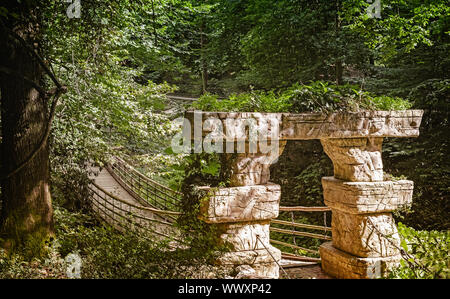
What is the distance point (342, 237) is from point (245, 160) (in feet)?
6.25

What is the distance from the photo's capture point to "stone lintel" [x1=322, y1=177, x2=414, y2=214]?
13.2 feet

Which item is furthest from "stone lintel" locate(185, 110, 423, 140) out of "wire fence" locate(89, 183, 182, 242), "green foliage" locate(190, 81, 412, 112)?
"wire fence" locate(89, 183, 182, 242)

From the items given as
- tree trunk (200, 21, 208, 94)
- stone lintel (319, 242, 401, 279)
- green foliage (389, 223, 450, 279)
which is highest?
Answer: tree trunk (200, 21, 208, 94)

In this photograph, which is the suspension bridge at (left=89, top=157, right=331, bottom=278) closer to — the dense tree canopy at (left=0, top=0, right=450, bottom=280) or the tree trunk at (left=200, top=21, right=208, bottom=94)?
the dense tree canopy at (left=0, top=0, right=450, bottom=280)

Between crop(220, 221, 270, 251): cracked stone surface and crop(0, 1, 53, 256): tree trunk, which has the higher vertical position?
crop(0, 1, 53, 256): tree trunk

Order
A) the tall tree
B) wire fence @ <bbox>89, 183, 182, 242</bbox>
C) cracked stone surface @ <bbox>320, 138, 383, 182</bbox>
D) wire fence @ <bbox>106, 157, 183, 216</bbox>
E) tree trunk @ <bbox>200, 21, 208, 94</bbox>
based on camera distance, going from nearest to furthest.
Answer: the tall tree
cracked stone surface @ <bbox>320, 138, 383, 182</bbox>
wire fence @ <bbox>89, 183, 182, 242</bbox>
wire fence @ <bbox>106, 157, 183, 216</bbox>
tree trunk @ <bbox>200, 21, 208, 94</bbox>

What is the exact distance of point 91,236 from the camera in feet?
14.0

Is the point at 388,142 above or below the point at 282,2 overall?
below

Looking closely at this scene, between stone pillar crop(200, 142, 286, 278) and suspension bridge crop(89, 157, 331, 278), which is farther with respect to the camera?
suspension bridge crop(89, 157, 331, 278)

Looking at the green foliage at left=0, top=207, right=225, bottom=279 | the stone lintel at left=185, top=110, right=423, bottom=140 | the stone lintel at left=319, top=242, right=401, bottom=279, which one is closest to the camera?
the green foliage at left=0, top=207, right=225, bottom=279

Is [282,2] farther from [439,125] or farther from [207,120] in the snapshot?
[207,120]

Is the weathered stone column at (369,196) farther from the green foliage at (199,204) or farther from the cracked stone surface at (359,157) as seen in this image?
the green foliage at (199,204)

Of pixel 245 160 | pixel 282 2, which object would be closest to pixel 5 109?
pixel 245 160
